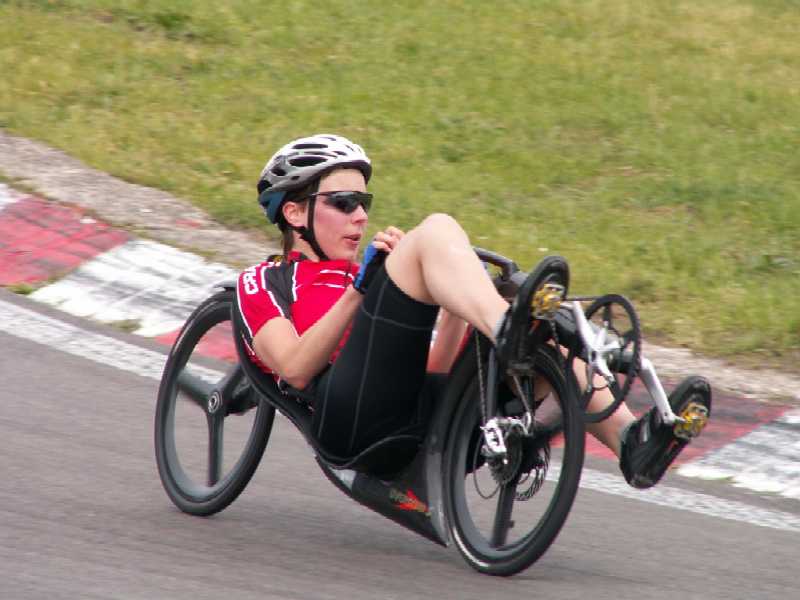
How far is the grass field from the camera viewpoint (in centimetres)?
797

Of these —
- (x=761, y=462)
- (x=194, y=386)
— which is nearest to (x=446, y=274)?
(x=194, y=386)

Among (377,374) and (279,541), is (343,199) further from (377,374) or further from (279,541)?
(279,541)

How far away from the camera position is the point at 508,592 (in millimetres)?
4164

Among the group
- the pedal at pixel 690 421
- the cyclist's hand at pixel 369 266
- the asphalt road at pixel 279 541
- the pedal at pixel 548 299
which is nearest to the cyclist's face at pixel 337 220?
the cyclist's hand at pixel 369 266

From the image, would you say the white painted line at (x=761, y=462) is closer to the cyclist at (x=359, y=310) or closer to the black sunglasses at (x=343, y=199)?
the cyclist at (x=359, y=310)

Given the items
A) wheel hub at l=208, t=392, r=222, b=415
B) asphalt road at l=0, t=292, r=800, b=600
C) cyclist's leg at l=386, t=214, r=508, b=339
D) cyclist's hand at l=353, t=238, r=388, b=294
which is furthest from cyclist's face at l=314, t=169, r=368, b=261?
asphalt road at l=0, t=292, r=800, b=600

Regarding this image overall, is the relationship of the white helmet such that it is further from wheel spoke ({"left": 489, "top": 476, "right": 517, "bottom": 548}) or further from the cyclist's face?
wheel spoke ({"left": 489, "top": 476, "right": 517, "bottom": 548})

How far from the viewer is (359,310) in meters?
4.46

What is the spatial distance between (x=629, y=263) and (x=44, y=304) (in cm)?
291

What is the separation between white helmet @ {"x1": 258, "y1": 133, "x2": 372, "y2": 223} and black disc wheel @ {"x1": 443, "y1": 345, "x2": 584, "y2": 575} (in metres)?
0.89

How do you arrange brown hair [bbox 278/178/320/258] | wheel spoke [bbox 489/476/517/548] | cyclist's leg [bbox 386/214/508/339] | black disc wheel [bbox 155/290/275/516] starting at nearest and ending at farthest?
cyclist's leg [bbox 386/214/508/339] → wheel spoke [bbox 489/476/517/548] → brown hair [bbox 278/178/320/258] → black disc wheel [bbox 155/290/275/516]

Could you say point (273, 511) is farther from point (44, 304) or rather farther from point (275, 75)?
point (275, 75)

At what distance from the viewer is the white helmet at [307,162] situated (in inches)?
190

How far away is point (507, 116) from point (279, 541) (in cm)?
590
